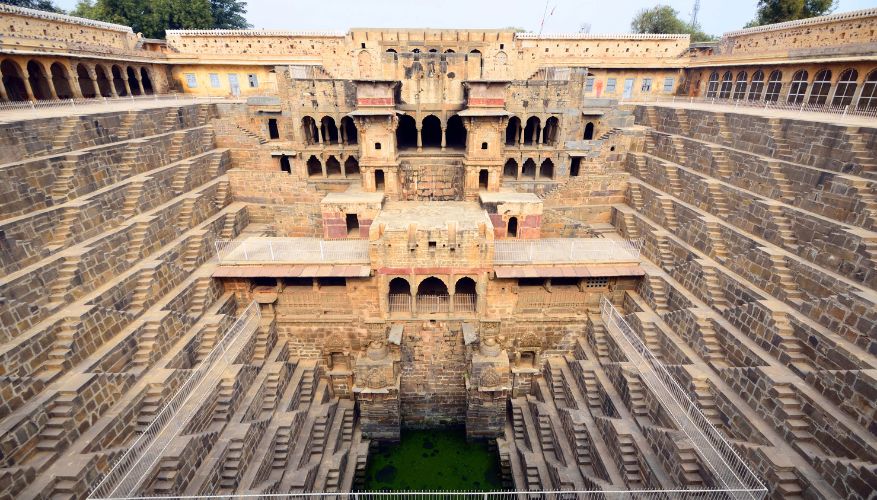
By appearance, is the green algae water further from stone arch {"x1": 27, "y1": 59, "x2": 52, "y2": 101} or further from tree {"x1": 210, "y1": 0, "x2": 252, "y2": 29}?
tree {"x1": 210, "y1": 0, "x2": 252, "y2": 29}

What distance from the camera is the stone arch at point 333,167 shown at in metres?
26.4

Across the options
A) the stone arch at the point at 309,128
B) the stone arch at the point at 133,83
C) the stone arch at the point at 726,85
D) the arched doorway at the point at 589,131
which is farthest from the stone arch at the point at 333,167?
the stone arch at the point at 726,85

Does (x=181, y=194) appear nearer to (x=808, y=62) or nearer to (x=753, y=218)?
(x=753, y=218)

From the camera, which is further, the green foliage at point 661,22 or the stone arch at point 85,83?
the green foliage at point 661,22

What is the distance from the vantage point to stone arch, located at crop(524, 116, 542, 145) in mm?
25266

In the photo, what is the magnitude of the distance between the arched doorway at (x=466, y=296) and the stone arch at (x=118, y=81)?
114 feet

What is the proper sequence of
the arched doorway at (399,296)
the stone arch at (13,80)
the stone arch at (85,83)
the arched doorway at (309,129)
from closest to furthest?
the arched doorway at (399,296)
the arched doorway at (309,129)
the stone arch at (13,80)
the stone arch at (85,83)

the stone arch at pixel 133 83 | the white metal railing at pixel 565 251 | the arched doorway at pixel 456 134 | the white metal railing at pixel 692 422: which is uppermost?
the stone arch at pixel 133 83

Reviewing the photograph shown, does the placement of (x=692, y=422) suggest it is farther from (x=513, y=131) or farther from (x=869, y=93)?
(x=869, y=93)

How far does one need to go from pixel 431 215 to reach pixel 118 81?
112ft

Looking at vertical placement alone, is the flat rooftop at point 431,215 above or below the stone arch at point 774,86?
below

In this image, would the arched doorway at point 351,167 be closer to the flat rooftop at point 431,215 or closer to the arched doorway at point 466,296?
the flat rooftop at point 431,215

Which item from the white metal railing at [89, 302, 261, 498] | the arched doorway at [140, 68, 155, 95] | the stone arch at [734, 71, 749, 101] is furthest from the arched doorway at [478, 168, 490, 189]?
the arched doorway at [140, 68, 155, 95]

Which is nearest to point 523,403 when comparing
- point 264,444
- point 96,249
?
point 264,444
